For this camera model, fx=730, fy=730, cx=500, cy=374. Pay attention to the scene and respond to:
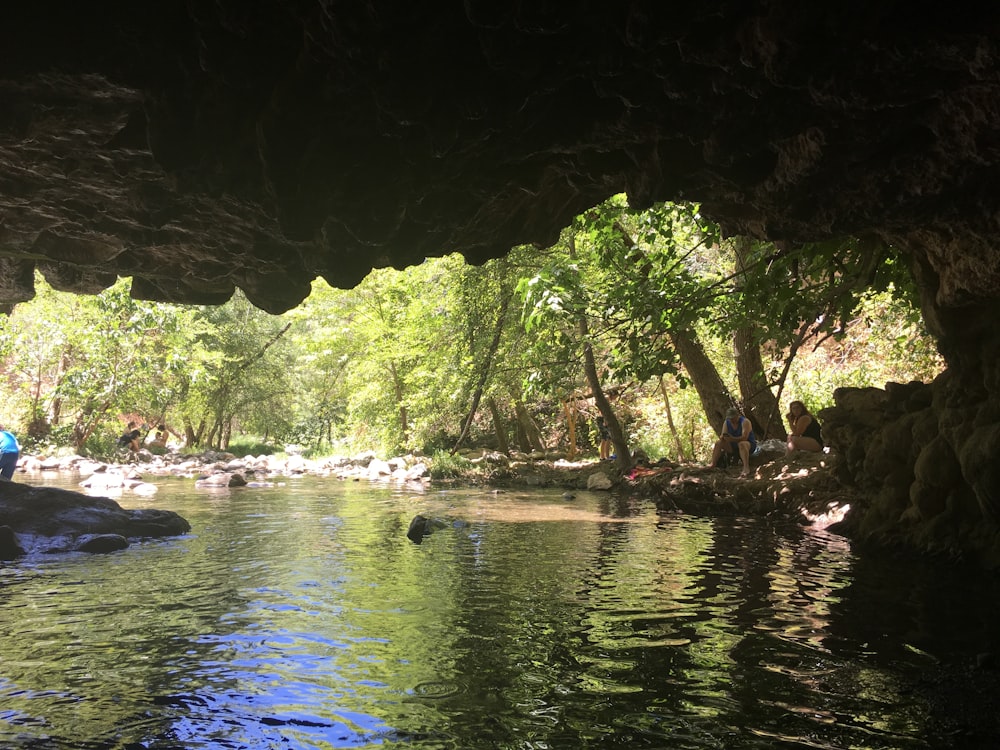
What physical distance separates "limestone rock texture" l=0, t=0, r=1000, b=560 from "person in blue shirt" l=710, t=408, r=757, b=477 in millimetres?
5661

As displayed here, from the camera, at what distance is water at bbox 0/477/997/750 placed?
3.51 meters

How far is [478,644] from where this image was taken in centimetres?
485

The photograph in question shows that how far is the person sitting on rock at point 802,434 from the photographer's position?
488 inches

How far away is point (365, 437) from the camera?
103ft

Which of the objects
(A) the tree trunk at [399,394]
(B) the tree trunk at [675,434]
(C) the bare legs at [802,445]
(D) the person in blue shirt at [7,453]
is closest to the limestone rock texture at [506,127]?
(C) the bare legs at [802,445]

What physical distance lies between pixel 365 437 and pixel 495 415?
9.44 metres

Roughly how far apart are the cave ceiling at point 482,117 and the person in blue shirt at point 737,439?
21.8ft

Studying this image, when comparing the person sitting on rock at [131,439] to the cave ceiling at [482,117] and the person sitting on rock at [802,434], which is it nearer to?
the cave ceiling at [482,117]

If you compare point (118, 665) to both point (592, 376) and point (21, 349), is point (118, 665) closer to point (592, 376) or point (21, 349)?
point (592, 376)

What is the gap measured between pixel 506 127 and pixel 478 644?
13.0ft

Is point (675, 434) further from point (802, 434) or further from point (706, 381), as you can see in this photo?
point (802, 434)

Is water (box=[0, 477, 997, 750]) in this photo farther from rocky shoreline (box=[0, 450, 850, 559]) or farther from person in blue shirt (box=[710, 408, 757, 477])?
person in blue shirt (box=[710, 408, 757, 477])

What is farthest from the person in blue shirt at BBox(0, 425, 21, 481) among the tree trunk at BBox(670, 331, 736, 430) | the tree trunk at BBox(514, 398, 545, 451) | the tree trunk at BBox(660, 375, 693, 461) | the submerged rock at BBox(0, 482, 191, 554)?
the tree trunk at BBox(514, 398, 545, 451)

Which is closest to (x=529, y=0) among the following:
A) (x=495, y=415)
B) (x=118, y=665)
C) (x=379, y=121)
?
(x=379, y=121)
